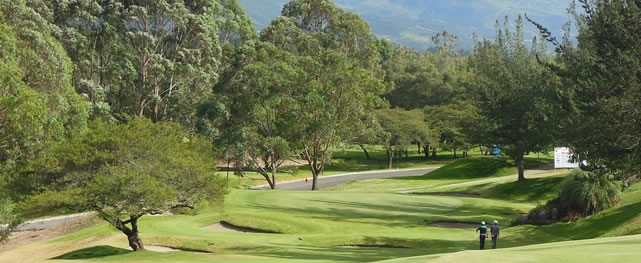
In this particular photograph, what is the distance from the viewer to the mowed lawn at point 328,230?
28.2 metres

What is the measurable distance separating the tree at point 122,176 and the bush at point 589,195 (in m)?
20.5

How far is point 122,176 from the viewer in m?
27.6

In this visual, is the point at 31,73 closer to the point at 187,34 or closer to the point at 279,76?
the point at 279,76

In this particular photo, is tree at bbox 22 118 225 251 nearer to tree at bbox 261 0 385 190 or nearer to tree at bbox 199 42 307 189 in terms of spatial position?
tree at bbox 199 42 307 189

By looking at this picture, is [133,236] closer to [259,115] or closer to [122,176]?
[122,176]

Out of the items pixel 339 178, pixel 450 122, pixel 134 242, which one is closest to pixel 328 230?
pixel 134 242

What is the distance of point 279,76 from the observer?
210ft

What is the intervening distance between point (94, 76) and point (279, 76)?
21.3 m

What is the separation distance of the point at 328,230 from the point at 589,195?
14.9 meters

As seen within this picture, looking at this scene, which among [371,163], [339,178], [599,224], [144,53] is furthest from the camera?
[371,163]

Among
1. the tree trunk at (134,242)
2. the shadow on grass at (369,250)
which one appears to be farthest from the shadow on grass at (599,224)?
the tree trunk at (134,242)

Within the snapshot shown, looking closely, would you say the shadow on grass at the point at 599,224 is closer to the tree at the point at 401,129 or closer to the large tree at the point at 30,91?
the large tree at the point at 30,91

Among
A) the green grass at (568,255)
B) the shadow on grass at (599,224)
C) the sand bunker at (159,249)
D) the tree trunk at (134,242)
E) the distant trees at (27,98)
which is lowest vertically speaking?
the sand bunker at (159,249)

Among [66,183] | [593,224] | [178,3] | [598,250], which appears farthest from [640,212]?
[178,3]
